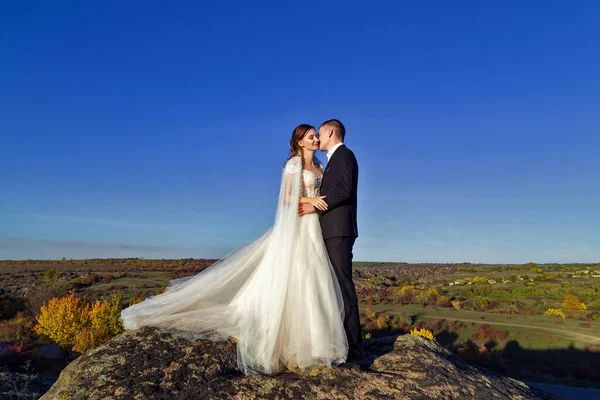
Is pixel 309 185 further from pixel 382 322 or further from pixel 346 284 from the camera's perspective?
pixel 382 322

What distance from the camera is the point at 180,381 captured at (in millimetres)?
4910

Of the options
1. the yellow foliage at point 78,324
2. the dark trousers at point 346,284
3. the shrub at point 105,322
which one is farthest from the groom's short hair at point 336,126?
the shrub at point 105,322

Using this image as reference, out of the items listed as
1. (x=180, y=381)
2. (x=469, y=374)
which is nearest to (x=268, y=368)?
(x=180, y=381)

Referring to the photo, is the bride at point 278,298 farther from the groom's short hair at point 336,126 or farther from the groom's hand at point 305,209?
the groom's short hair at point 336,126

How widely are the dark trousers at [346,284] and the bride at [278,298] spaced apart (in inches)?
6.2

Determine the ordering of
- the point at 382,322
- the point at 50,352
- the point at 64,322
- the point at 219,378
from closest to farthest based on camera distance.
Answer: the point at 219,378
the point at 64,322
the point at 50,352
the point at 382,322

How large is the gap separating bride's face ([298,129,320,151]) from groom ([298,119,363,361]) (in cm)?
44

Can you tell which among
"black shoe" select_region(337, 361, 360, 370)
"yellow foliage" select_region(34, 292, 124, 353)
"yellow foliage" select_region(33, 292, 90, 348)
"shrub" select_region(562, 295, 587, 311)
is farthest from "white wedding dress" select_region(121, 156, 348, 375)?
"shrub" select_region(562, 295, 587, 311)

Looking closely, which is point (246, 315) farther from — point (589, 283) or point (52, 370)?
point (589, 283)

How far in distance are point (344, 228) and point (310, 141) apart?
146cm

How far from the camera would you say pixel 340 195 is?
6195 millimetres

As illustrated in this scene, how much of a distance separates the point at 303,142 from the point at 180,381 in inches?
146

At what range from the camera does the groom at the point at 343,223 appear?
20.4 feet

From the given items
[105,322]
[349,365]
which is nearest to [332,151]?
[349,365]
